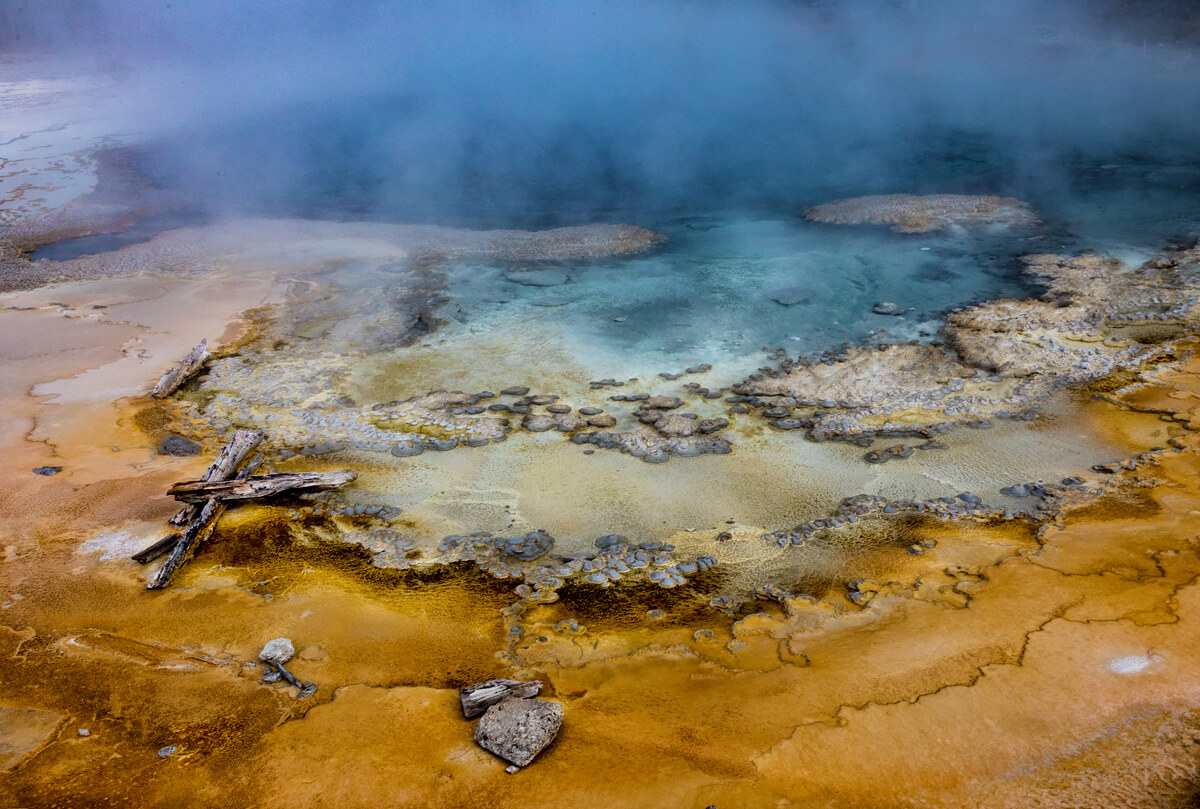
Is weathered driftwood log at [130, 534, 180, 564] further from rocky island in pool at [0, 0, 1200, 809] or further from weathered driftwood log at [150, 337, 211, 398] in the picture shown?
weathered driftwood log at [150, 337, 211, 398]

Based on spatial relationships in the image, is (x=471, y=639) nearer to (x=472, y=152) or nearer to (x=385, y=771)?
(x=385, y=771)

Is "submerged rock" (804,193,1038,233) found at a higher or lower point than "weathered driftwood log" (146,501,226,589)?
higher

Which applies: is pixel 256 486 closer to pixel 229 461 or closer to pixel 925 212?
pixel 229 461

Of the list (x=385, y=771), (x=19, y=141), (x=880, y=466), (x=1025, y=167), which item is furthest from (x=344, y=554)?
(x=19, y=141)

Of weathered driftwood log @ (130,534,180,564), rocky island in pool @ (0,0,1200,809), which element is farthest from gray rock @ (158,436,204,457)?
weathered driftwood log @ (130,534,180,564)

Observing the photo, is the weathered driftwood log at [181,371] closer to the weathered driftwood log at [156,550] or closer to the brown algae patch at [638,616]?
the brown algae patch at [638,616]

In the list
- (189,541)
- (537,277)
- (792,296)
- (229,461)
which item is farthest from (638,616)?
(537,277)
